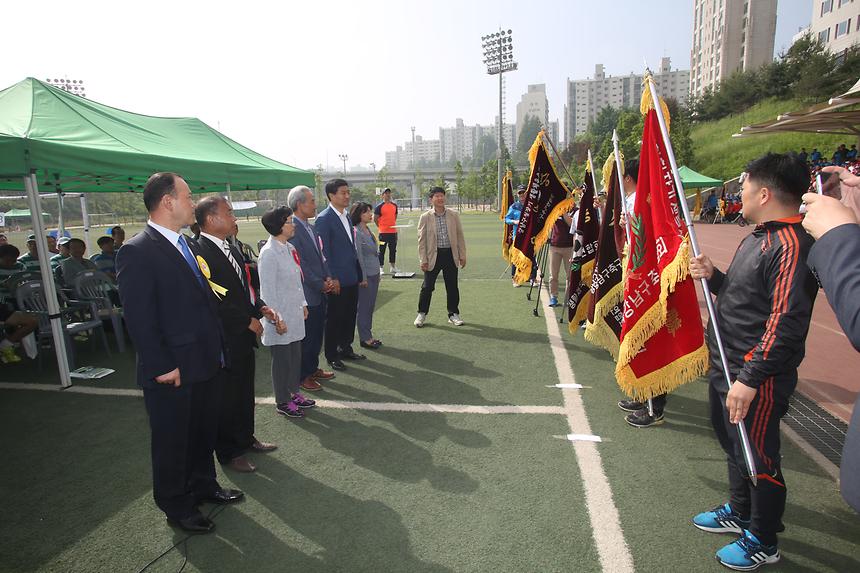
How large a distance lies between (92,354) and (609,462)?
6.78 meters

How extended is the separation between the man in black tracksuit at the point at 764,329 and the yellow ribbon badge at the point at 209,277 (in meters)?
2.95

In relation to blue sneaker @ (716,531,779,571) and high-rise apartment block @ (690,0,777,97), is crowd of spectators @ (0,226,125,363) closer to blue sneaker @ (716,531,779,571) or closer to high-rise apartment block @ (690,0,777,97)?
blue sneaker @ (716,531,779,571)

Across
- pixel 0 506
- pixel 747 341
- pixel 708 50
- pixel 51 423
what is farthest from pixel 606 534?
pixel 708 50

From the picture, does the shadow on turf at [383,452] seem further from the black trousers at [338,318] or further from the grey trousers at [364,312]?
the grey trousers at [364,312]

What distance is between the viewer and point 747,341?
Result: 2438mm

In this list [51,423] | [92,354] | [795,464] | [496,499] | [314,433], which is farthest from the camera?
[92,354]

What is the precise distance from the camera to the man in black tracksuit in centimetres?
221

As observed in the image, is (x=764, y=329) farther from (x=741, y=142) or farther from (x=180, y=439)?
(x=741, y=142)

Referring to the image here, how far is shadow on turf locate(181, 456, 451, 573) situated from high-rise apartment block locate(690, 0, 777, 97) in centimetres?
7863

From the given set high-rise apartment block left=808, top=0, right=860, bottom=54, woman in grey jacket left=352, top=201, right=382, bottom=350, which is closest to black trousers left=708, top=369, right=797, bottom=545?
woman in grey jacket left=352, top=201, right=382, bottom=350

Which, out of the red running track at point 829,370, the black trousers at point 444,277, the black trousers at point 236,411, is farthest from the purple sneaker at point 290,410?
the red running track at point 829,370

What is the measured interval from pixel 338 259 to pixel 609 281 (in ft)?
9.76

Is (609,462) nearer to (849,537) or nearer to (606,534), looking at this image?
(606,534)

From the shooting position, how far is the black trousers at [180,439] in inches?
111
